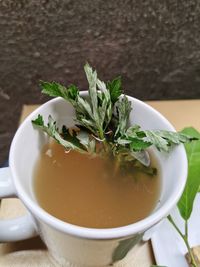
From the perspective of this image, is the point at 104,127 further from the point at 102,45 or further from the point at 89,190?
the point at 102,45

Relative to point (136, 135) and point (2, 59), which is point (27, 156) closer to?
point (136, 135)

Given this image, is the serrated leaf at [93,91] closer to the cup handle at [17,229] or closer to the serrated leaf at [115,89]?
the serrated leaf at [115,89]

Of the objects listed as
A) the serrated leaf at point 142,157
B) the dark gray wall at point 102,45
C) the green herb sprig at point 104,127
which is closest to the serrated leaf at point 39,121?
the green herb sprig at point 104,127

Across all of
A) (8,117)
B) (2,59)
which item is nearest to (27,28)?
(2,59)

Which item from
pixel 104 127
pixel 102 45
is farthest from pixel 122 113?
pixel 102 45

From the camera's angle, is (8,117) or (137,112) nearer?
(137,112)

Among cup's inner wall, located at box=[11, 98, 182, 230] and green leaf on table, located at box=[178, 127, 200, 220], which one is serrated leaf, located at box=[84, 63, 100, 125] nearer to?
cup's inner wall, located at box=[11, 98, 182, 230]

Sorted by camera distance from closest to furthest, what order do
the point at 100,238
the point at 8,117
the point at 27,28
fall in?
the point at 100,238, the point at 27,28, the point at 8,117
